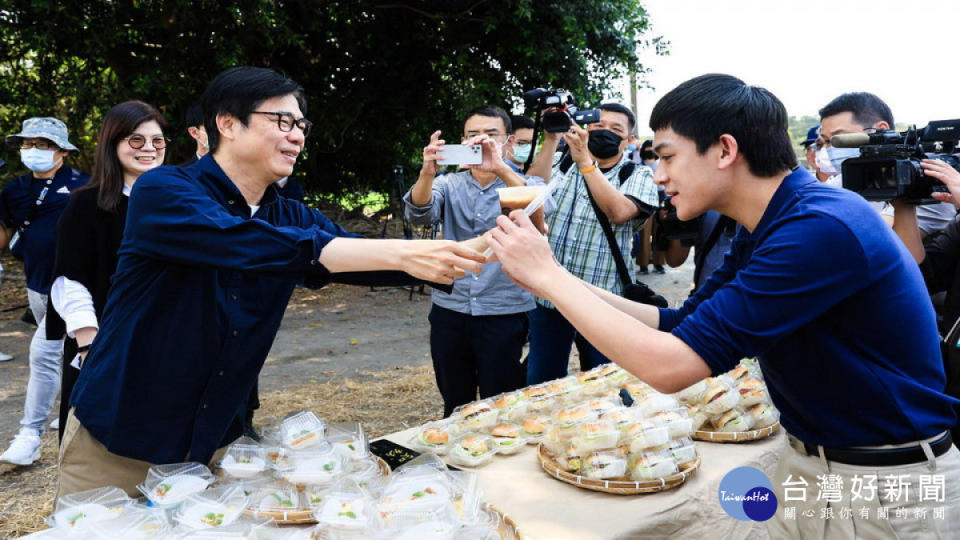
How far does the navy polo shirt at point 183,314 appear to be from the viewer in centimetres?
184

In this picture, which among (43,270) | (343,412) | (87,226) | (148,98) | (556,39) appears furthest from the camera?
(556,39)

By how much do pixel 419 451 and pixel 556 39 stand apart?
26.8 feet

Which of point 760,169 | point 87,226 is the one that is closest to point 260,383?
point 87,226

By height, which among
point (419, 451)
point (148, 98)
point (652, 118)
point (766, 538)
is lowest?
point (766, 538)

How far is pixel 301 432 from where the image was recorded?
2131 millimetres

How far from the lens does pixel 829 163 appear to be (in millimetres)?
4227

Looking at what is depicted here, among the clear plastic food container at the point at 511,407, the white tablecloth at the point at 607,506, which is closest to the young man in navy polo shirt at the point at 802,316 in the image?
the white tablecloth at the point at 607,506

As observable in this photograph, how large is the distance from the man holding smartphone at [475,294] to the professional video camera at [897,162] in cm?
165

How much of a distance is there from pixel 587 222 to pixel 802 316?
253 cm

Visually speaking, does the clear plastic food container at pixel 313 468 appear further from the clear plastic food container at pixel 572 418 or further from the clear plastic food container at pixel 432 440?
the clear plastic food container at pixel 572 418

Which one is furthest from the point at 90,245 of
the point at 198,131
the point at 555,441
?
the point at 555,441

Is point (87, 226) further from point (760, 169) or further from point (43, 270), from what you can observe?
point (760, 169)

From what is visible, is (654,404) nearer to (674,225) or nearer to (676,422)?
(676,422)

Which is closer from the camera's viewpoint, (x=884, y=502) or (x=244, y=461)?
(x=884, y=502)
